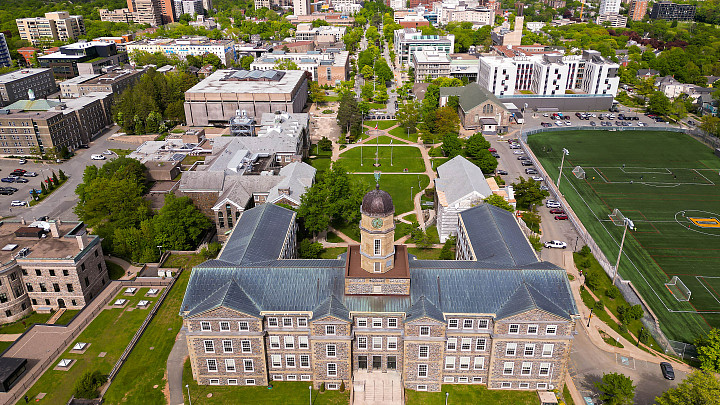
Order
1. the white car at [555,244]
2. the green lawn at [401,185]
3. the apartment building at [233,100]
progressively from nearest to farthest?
1. the white car at [555,244]
2. the green lawn at [401,185]
3. the apartment building at [233,100]

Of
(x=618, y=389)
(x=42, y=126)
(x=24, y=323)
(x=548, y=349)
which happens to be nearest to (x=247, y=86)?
(x=42, y=126)

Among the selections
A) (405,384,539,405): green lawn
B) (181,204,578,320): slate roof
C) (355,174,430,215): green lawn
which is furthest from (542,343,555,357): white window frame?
(355,174,430,215): green lawn

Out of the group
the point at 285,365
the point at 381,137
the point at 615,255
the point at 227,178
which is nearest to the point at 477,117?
the point at 381,137

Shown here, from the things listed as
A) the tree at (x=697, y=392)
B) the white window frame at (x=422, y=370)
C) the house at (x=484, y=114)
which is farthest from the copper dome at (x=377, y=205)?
the house at (x=484, y=114)

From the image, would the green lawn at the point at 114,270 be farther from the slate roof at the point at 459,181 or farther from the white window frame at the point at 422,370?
the slate roof at the point at 459,181

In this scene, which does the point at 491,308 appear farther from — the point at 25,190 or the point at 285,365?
the point at 25,190

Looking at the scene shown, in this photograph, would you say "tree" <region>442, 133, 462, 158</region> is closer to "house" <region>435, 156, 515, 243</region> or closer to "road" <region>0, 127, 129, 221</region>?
"house" <region>435, 156, 515, 243</region>
